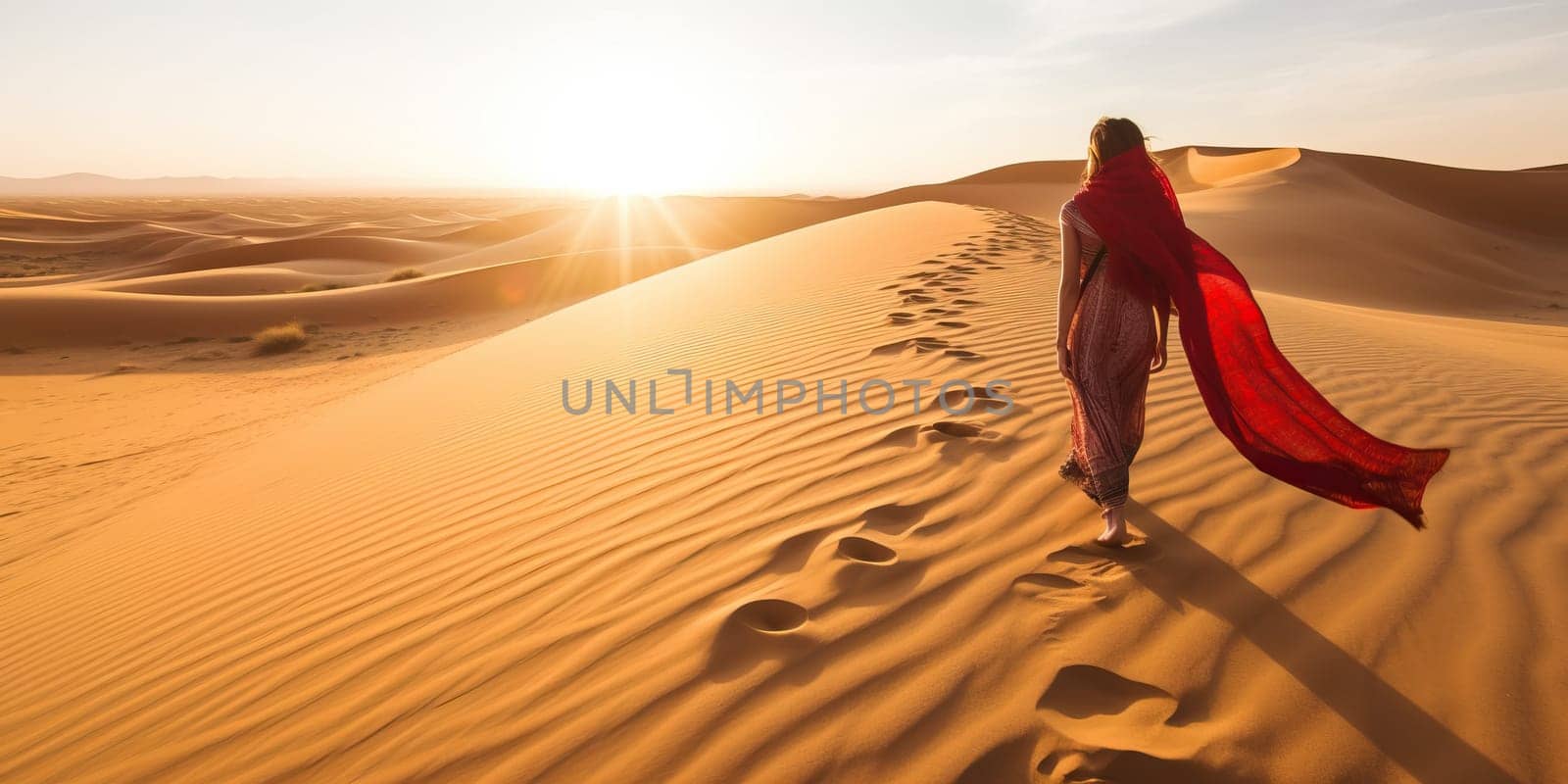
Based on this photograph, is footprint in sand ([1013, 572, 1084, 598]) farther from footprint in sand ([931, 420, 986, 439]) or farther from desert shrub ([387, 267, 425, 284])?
desert shrub ([387, 267, 425, 284])

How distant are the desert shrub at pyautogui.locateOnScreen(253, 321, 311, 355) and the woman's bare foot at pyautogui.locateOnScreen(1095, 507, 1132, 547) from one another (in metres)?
15.5

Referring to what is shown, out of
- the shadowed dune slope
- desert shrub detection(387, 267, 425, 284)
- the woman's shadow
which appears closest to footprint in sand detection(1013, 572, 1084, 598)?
the woman's shadow

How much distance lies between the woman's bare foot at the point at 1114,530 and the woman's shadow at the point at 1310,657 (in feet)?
0.18

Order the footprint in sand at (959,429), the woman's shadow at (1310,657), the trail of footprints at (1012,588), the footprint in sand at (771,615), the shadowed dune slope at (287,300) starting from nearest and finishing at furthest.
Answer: the woman's shadow at (1310,657), the trail of footprints at (1012,588), the footprint in sand at (771,615), the footprint in sand at (959,429), the shadowed dune slope at (287,300)

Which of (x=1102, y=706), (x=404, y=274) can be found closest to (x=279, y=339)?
(x=404, y=274)

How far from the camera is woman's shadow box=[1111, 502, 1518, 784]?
1562 mm

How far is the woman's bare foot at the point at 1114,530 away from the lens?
7.98 feet

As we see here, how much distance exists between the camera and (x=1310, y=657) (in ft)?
6.12

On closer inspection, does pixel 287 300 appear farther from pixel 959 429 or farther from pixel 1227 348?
pixel 1227 348

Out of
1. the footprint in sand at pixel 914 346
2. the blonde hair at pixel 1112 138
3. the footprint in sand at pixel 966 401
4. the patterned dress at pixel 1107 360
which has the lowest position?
the footprint in sand at pixel 966 401

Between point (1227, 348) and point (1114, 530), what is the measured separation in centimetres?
74

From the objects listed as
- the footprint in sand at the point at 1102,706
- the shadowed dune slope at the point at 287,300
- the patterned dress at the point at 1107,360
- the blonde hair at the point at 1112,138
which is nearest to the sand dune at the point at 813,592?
the footprint in sand at the point at 1102,706

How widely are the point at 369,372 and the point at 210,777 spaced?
1127 cm

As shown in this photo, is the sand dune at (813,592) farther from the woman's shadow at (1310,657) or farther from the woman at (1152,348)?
the woman at (1152,348)
